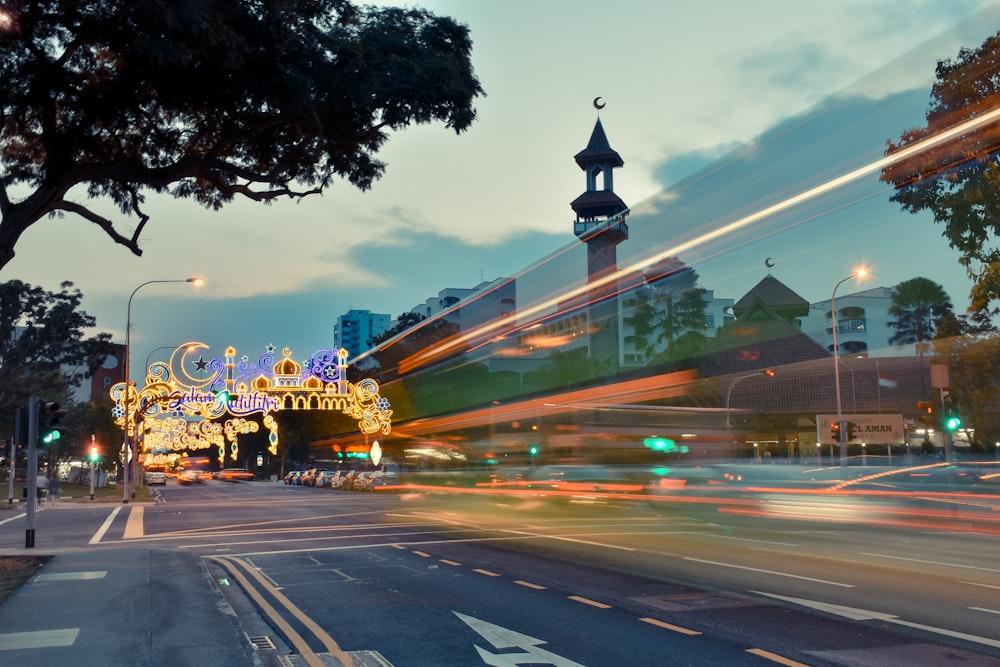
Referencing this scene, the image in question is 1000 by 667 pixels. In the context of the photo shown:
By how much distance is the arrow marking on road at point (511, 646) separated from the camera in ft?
27.9

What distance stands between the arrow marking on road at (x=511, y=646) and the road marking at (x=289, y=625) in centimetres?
143

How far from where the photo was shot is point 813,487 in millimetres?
23750

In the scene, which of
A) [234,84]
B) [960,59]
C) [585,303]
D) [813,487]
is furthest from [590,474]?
[234,84]

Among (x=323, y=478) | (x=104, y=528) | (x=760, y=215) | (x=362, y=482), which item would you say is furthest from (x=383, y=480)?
(x=760, y=215)

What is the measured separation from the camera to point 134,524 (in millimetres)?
29938

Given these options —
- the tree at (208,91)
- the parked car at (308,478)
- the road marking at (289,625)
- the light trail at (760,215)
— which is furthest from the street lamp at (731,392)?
the parked car at (308,478)

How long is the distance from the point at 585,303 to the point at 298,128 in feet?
25.3

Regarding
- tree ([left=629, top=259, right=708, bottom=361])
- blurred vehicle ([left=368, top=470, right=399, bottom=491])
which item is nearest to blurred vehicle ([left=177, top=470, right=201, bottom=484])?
blurred vehicle ([left=368, top=470, right=399, bottom=491])

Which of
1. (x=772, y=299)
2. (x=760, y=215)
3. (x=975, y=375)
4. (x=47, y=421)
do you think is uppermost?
(x=760, y=215)

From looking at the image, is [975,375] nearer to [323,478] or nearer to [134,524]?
[134,524]

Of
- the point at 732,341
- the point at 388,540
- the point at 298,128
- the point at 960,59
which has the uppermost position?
the point at 960,59

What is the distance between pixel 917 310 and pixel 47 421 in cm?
2523

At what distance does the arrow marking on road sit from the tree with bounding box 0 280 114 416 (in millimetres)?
56648

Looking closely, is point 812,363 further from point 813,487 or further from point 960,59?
point 960,59
